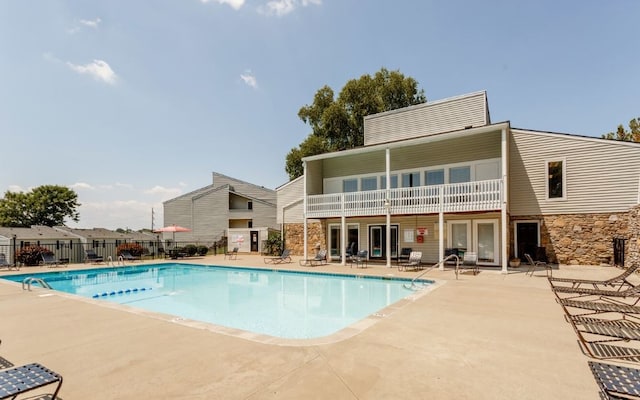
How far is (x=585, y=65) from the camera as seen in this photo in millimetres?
16562

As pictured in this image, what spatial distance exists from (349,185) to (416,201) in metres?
5.22

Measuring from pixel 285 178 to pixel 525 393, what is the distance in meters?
30.8

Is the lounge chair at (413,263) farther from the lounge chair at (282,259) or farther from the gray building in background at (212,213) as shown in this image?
the gray building in background at (212,213)

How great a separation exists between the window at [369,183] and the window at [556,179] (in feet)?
26.3

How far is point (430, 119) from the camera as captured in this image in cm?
1839

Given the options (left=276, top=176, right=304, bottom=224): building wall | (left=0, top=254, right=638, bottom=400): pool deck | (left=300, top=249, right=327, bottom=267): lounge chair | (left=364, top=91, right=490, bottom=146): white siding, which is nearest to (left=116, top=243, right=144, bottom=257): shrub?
(left=276, top=176, right=304, bottom=224): building wall

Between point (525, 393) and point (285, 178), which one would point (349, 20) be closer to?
point (285, 178)

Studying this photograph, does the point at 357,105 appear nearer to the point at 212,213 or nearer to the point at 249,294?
the point at 212,213

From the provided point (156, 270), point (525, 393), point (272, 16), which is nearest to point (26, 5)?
point (272, 16)

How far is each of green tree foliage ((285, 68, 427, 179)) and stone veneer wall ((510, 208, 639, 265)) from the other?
18.3m

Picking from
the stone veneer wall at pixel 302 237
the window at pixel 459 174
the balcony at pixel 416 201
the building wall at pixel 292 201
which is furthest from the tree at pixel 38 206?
the window at pixel 459 174

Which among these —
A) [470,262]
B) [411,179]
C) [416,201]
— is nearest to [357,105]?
[411,179]

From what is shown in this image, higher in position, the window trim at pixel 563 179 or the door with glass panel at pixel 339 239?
the window trim at pixel 563 179

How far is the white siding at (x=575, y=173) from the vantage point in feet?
43.4
